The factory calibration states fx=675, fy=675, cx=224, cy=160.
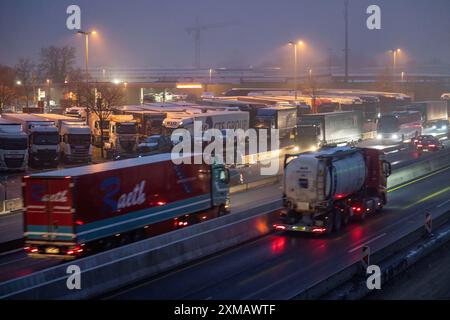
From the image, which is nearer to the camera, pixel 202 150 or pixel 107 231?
pixel 107 231

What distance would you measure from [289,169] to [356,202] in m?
3.51

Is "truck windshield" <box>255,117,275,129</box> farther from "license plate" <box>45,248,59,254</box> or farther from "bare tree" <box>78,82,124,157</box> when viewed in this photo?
"license plate" <box>45,248,59,254</box>

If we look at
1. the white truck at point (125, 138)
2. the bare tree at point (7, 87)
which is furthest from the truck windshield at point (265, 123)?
the bare tree at point (7, 87)

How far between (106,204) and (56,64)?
9697 cm

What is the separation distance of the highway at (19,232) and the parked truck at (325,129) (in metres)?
15.3

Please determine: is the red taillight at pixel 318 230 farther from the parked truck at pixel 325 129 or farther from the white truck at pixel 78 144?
the parked truck at pixel 325 129

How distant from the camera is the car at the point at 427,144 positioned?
5156 cm

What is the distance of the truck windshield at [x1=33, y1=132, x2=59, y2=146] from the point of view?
136 ft

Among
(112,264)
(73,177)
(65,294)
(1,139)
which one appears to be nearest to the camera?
(65,294)

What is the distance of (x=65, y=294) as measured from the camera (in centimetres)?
1423

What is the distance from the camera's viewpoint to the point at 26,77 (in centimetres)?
9944

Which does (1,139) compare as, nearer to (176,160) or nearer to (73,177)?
(176,160)
